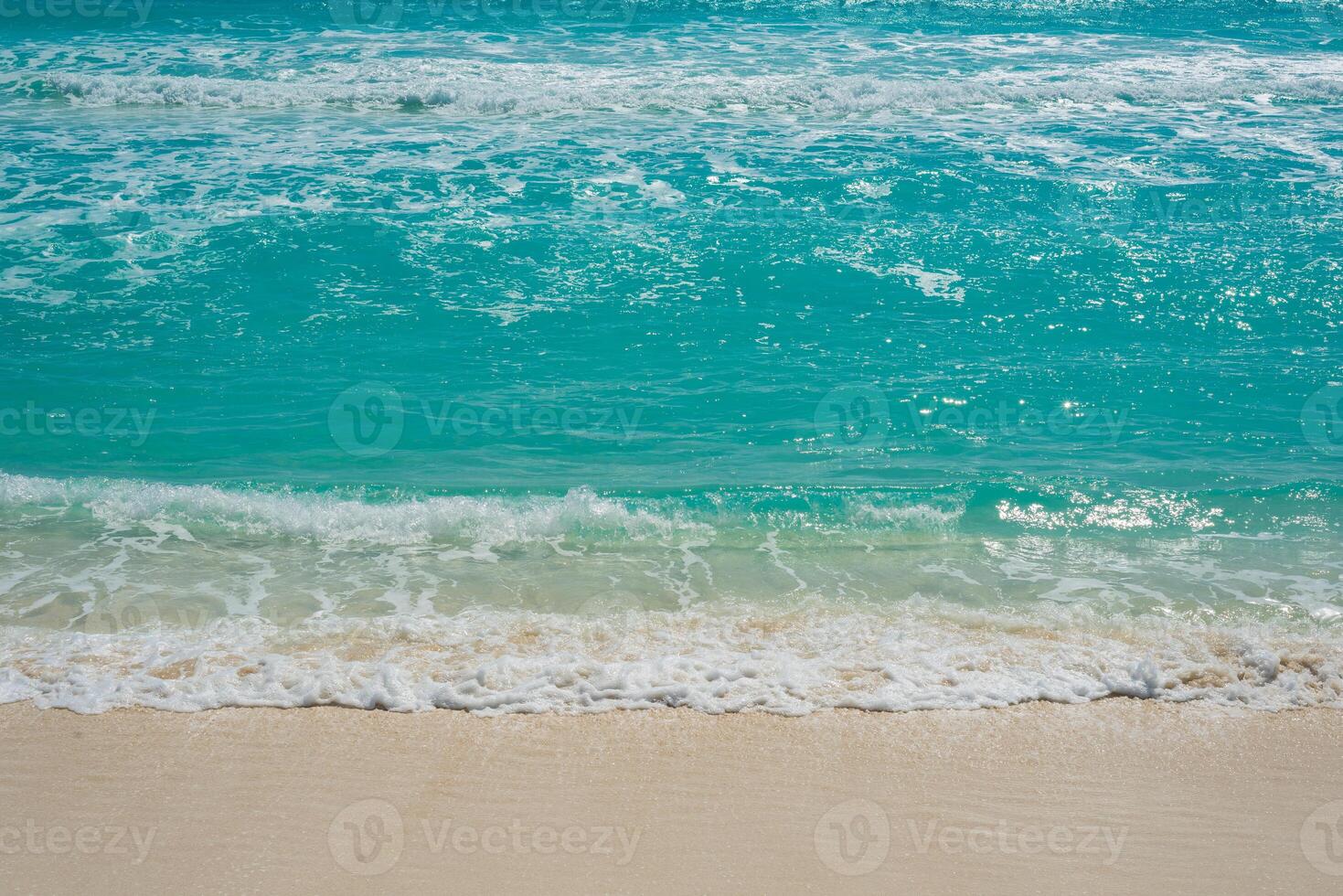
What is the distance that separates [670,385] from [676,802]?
Result: 16.8 ft

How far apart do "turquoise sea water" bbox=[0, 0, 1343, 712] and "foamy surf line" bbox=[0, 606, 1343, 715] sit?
0.10ft

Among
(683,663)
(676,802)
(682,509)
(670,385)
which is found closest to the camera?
(676,802)

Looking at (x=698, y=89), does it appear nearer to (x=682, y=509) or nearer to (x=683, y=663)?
(x=682, y=509)

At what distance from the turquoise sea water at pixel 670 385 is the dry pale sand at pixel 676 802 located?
25 cm

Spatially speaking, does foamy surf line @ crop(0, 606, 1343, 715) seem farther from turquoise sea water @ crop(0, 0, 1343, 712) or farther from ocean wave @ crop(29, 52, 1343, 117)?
ocean wave @ crop(29, 52, 1343, 117)

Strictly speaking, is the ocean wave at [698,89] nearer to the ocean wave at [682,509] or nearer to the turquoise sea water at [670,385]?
the turquoise sea water at [670,385]

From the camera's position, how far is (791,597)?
20.9 feet

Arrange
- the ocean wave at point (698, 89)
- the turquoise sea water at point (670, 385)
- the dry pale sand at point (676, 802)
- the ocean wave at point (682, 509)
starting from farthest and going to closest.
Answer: the ocean wave at point (698, 89) → the ocean wave at point (682, 509) → the turquoise sea water at point (670, 385) → the dry pale sand at point (676, 802)

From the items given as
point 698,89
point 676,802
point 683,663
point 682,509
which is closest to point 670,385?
point 682,509

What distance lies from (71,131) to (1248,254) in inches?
681

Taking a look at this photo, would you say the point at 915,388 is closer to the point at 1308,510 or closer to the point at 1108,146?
the point at 1308,510

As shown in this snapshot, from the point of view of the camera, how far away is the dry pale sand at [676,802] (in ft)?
14.0

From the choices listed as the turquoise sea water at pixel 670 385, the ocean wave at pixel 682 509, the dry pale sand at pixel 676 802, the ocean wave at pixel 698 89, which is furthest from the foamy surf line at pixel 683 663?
the ocean wave at pixel 698 89

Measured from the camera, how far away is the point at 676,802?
15.3ft
